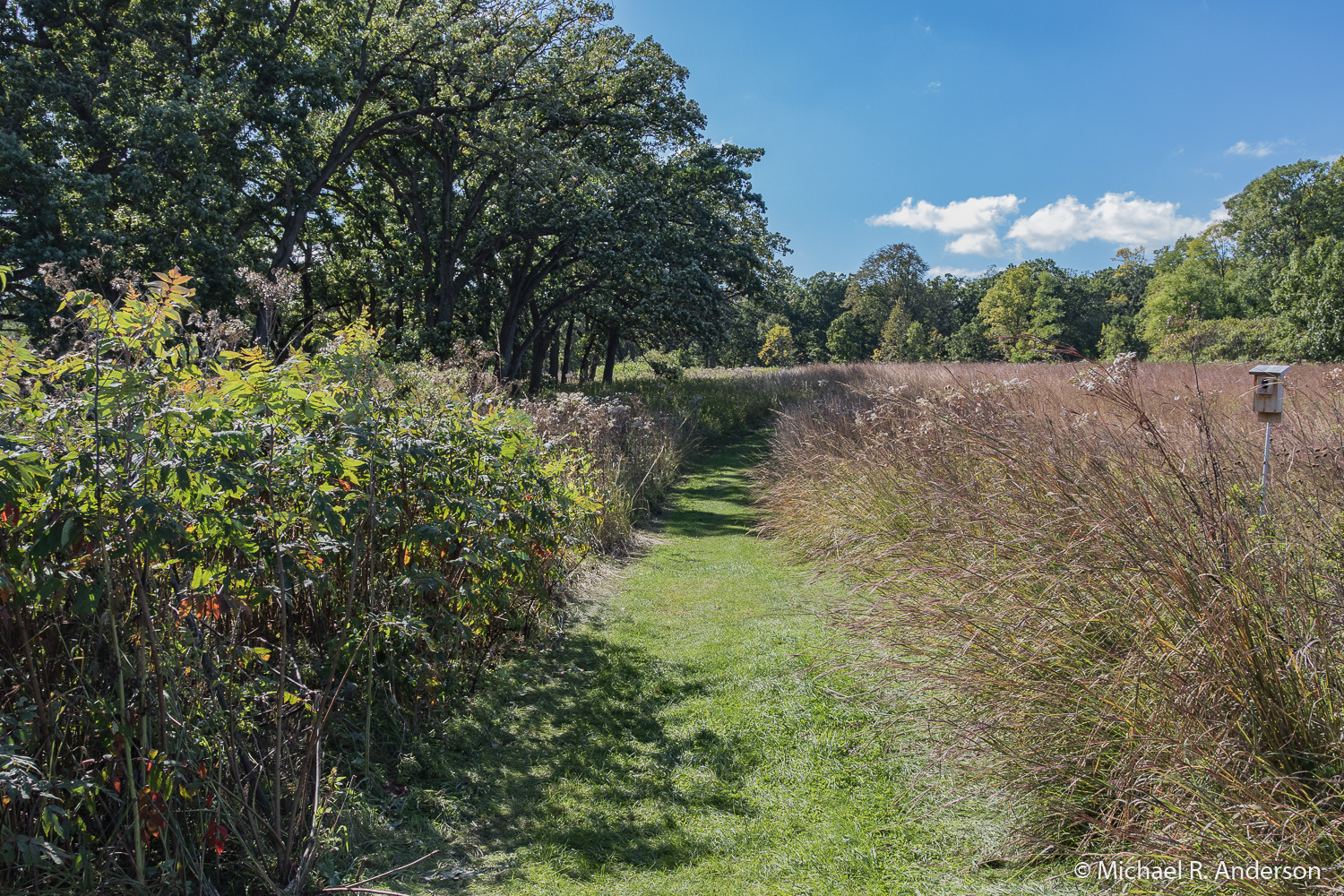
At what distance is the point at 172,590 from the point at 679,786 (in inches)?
88.5

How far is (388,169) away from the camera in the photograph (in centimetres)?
1864

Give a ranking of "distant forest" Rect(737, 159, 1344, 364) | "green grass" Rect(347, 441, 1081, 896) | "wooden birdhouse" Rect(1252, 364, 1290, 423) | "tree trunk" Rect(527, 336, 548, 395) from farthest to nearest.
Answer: "distant forest" Rect(737, 159, 1344, 364) → "tree trunk" Rect(527, 336, 548, 395) → "wooden birdhouse" Rect(1252, 364, 1290, 423) → "green grass" Rect(347, 441, 1081, 896)

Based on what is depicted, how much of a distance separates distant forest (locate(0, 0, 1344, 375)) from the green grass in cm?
501

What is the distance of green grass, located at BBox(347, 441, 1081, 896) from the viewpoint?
8.55ft

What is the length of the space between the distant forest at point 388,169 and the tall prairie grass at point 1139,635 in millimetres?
6341

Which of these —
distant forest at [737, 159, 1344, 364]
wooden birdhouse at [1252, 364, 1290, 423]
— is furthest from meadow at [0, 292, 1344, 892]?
distant forest at [737, 159, 1344, 364]

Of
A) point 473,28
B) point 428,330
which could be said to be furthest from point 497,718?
point 473,28

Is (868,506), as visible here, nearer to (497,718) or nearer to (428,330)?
(497,718)

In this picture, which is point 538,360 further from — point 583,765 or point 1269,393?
point 1269,393

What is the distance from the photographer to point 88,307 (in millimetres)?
2062

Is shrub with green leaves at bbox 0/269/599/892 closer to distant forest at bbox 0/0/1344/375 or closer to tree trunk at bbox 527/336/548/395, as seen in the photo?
distant forest at bbox 0/0/1344/375

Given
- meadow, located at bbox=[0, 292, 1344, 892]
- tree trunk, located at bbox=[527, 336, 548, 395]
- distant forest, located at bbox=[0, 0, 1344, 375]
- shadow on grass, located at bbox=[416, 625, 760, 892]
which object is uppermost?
distant forest, located at bbox=[0, 0, 1344, 375]

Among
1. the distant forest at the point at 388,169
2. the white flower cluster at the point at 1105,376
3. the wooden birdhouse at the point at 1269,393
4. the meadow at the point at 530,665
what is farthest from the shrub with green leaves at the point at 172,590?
the distant forest at the point at 388,169

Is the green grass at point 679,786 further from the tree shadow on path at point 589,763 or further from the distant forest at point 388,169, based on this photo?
the distant forest at point 388,169
